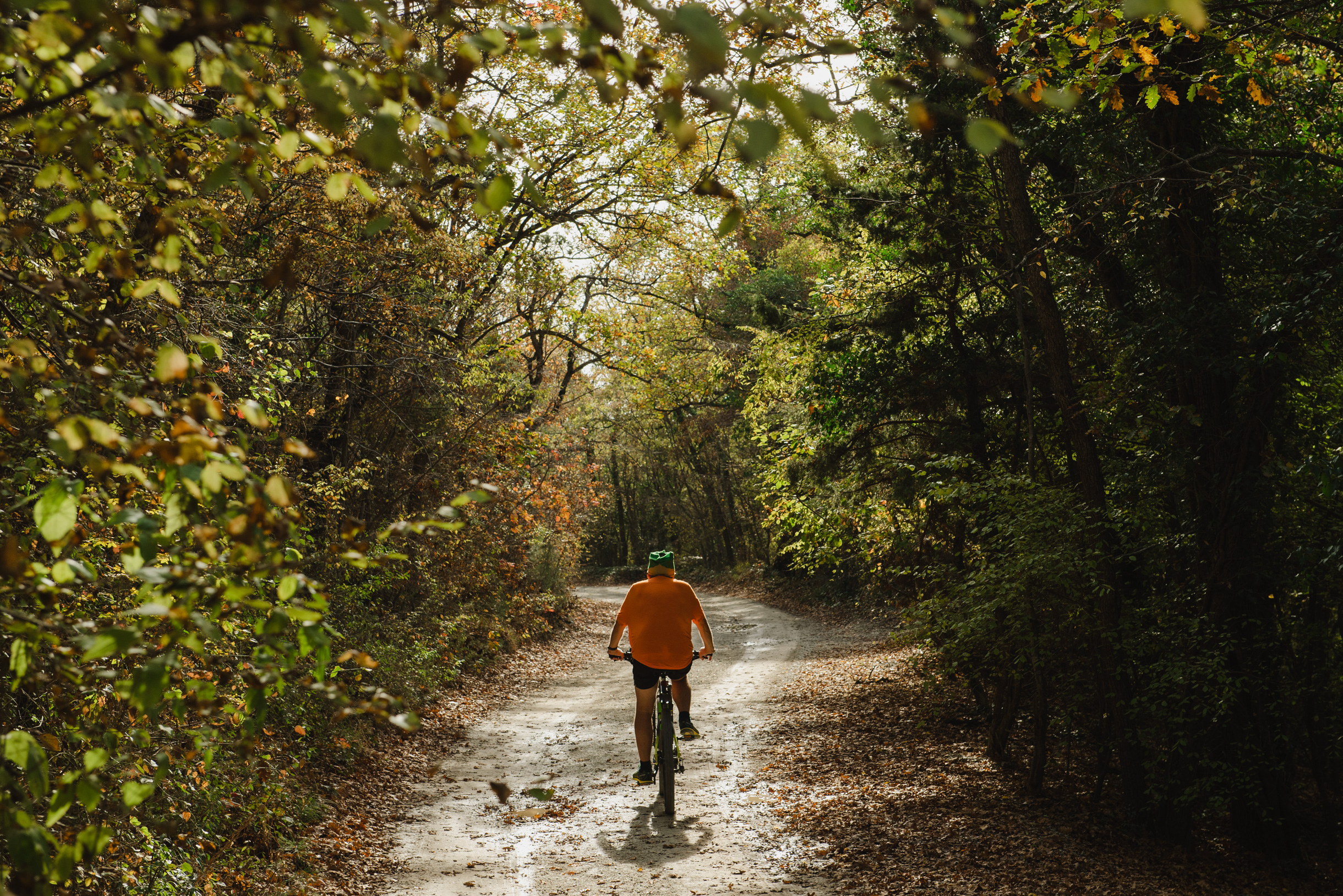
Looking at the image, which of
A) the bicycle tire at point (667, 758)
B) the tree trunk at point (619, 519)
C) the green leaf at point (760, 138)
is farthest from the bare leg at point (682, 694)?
the tree trunk at point (619, 519)

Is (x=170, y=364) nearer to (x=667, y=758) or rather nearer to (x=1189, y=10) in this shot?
(x=1189, y=10)

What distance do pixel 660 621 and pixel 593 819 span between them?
70.3 inches

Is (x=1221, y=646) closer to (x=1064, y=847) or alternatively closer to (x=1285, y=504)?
(x=1285, y=504)

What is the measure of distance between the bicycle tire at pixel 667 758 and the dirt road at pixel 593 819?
146mm

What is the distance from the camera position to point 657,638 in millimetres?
7559

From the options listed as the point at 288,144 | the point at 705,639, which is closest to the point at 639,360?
the point at 705,639

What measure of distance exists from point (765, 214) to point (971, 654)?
1018cm

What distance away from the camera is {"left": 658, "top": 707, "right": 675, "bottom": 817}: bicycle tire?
7.37 metres

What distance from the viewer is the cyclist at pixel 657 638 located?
24.7ft

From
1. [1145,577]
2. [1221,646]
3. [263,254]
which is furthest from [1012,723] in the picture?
[263,254]

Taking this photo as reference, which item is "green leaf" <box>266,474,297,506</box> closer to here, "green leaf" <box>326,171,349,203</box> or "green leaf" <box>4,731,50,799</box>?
"green leaf" <box>4,731,50,799</box>

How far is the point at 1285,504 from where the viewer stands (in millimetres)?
6957

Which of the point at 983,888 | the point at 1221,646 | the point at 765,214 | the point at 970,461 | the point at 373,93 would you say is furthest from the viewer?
the point at 765,214

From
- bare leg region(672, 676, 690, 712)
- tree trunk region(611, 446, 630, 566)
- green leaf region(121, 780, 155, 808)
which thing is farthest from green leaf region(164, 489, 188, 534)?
tree trunk region(611, 446, 630, 566)
